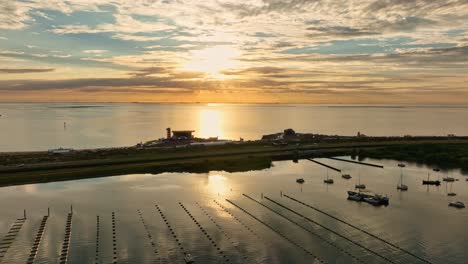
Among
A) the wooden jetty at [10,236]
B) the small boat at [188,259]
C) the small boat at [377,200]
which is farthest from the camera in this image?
the small boat at [377,200]

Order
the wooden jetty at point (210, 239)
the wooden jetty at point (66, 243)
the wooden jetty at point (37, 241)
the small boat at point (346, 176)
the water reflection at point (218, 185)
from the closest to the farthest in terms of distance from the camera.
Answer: the wooden jetty at point (66, 243) → the wooden jetty at point (37, 241) → the wooden jetty at point (210, 239) → the water reflection at point (218, 185) → the small boat at point (346, 176)

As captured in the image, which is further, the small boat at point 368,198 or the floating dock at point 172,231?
the small boat at point 368,198

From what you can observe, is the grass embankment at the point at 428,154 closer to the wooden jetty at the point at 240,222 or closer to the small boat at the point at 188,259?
the wooden jetty at the point at 240,222

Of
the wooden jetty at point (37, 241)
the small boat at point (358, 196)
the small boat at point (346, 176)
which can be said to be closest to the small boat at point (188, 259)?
the wooden jetty at point (37, 241)

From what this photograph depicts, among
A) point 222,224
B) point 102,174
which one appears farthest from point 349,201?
point 102,174

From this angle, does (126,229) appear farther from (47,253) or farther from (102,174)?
(102,174)

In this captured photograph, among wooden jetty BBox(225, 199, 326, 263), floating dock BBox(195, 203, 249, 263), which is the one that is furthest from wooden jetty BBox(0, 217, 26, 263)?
wooden jetty BBox(225, 199, 326, 263)

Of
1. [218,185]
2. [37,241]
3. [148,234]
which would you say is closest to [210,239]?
[148,234]
